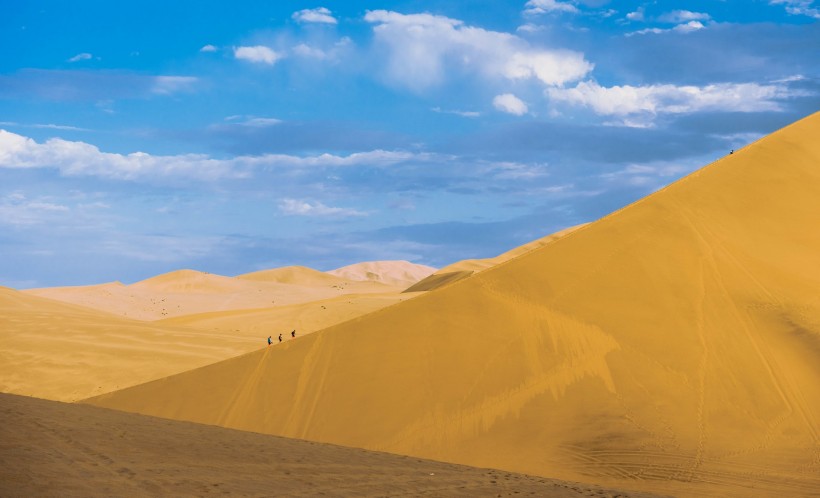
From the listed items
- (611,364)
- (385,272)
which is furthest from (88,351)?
(385,272)

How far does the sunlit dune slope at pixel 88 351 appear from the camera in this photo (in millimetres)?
35750

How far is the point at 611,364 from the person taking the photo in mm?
19859

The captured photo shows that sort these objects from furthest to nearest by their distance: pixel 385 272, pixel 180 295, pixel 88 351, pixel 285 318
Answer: pixel 385 272, pixel 180 295, pixel 285 318, pixel 88 351

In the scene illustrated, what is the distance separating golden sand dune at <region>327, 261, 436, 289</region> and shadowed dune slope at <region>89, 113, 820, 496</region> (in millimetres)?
128988

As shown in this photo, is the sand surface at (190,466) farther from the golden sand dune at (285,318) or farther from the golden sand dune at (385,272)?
the golden sand dune at (385,272)

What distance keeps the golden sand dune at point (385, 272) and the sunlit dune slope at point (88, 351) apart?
4221 inches

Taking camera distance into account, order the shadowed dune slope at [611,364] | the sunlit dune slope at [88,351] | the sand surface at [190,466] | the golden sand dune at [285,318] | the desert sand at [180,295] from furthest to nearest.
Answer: the desert sand at [180,295] < the golden sand dune at [285,318] < the sunlit dune slope at [88,351] < the shadowed dune slope at [611,364] < the sand surface at [190,466]

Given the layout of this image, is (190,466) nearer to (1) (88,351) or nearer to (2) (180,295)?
(1) (88,351)

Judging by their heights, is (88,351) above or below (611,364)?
below

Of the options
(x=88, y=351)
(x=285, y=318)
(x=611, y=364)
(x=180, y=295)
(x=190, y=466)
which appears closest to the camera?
(x=190, y=466)

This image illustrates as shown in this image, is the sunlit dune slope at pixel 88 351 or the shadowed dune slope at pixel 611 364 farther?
the sunlit dune slope at pixel 88 351

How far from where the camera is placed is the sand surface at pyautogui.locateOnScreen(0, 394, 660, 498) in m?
11.5

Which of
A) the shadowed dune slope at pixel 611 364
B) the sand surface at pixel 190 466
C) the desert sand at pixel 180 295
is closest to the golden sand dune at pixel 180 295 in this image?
the desert sand at pixel 180 295

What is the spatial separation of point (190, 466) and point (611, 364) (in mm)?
10334
